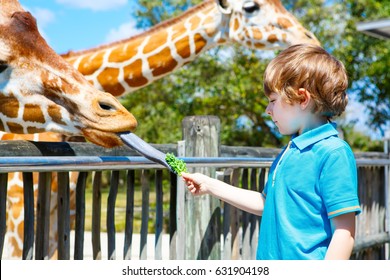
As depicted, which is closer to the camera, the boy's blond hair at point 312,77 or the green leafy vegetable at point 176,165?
the boy's blond hair at point 312,77

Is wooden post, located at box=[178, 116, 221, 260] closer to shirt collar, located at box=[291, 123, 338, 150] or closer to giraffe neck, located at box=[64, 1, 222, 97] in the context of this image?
shirt collar, located at box=[291, 123, 338, 150]

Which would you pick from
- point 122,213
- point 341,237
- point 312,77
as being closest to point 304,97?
point 312,77

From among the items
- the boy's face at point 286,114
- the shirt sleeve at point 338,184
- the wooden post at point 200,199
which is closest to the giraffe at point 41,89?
the wooden post at point 200,199

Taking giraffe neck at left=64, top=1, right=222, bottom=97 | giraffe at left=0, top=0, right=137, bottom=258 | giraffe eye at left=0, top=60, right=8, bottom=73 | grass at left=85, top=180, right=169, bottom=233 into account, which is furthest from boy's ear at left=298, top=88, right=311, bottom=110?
grass at left=85, top=180, right=169, bottom=233

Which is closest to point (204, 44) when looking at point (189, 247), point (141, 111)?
point (189, 247)

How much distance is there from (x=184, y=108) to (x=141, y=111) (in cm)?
144

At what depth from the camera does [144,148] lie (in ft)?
7.72

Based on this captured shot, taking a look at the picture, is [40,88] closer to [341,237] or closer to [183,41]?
[341,237]

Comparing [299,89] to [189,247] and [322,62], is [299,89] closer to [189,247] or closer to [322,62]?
[322,62]

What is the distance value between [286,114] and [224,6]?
4.47m

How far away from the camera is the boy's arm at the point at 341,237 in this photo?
1720mm

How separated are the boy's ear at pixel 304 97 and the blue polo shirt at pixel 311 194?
0.27 feet

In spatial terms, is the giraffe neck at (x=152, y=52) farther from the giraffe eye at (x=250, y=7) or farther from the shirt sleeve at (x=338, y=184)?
the shirt sleeve at (x=338, y=184)

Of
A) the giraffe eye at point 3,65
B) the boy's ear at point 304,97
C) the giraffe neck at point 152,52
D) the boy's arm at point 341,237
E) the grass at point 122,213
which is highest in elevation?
the giraffe neck at point 152,52
